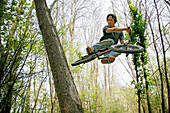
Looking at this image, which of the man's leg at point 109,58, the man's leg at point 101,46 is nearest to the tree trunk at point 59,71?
the man's leg at point 101,46

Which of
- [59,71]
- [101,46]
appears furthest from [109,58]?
[59,71]

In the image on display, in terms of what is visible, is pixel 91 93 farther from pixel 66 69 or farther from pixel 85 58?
pixel 66 69

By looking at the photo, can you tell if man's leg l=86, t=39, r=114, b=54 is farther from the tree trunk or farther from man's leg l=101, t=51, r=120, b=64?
the tree trunk

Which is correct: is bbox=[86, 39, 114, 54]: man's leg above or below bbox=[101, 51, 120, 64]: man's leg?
above

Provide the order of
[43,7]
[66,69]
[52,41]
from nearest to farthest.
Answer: [66,69]
[52,41]
[43,7]

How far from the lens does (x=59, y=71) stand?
1.57 m

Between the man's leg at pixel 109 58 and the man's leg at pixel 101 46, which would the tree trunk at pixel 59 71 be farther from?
the man's leg at pixel 109 58

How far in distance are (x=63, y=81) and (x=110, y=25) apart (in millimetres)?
1539

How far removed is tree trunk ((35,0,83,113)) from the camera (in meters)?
1.46

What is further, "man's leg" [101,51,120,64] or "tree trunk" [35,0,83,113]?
"man's leg" [101,51,120,64]

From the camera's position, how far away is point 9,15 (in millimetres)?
2361

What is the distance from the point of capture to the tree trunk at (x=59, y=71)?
1462 mm

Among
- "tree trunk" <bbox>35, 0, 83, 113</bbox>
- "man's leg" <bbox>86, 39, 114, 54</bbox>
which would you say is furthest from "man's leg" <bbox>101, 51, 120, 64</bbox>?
"tree trunk" <bbox>35, 0, 83, 113</bbox>

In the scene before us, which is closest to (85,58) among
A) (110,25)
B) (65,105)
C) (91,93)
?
(110,25)
